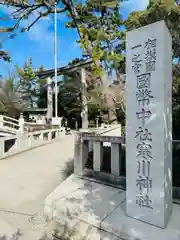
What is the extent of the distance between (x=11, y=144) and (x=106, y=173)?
5665mm

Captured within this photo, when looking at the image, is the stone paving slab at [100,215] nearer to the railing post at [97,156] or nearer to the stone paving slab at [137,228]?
the stone paving slab at [137,228]

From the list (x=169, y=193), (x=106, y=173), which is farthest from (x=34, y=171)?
(x=169, y=193)

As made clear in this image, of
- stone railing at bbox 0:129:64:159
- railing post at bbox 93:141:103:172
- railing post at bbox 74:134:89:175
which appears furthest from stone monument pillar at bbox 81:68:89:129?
railing post at bbox 93:141:103:172

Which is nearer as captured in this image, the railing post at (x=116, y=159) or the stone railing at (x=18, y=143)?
the railing post at (x=116, y=159)

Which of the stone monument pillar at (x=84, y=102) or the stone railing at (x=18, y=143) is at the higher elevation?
the stone monument pillar at (x=84, y=102)

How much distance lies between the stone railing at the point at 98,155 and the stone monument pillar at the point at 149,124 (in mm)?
997

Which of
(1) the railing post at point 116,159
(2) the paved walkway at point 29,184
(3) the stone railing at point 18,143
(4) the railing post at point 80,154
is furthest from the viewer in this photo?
(3) the stone railing at point 18,143

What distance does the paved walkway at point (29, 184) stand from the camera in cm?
309

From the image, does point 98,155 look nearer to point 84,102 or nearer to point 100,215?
point 100,215

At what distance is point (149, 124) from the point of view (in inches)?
101

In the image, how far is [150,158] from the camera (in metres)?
2.55

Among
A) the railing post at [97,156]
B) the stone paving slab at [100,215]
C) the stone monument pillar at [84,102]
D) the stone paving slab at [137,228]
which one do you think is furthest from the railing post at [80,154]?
the stone monument pillar at [84,102]

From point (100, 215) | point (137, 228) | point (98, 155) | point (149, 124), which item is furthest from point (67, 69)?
→ point (137, 228)

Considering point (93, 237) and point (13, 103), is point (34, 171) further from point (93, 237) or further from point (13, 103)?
point (13, 103)
